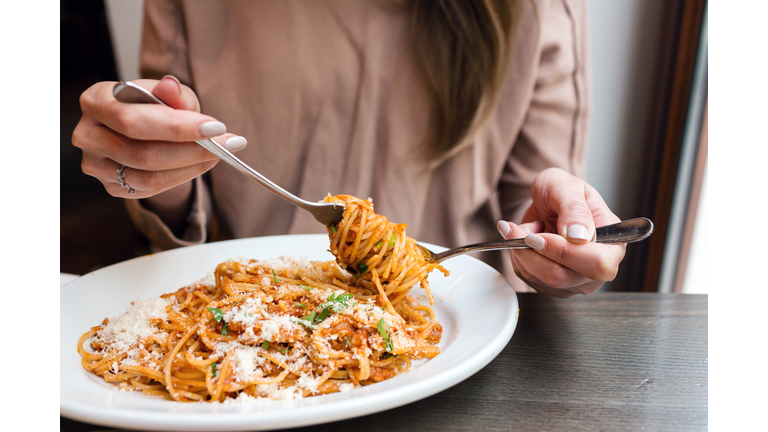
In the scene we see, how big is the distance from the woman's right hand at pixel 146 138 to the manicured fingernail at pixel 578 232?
0.92m

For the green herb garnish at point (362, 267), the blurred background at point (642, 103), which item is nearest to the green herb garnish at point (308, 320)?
the green herb garnish at point (362, 267)

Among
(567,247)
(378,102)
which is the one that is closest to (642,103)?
(378,102)

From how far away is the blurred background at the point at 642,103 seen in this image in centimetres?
272

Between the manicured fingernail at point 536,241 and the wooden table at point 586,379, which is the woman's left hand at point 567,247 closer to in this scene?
the manicured fingernail at point 536,241

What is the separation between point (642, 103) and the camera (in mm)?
3020

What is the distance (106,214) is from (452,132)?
3309mm

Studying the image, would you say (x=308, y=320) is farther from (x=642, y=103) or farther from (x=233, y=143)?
(x=642, y=103)

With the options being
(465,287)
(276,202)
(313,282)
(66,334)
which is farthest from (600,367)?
(276,202)

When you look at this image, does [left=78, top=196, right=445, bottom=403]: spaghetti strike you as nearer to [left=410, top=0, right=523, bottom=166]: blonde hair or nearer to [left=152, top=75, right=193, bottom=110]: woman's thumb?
[left=152, top=75, right=193, bottom=110]: woman's thumb

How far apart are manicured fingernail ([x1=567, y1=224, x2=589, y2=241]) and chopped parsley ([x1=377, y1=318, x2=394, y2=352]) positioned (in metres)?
0.55

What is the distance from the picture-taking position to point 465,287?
1440 millimetres

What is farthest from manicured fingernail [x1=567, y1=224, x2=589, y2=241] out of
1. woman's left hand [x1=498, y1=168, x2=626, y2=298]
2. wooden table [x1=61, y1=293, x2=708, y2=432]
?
wooden table [x1=61, y1=293, x2=708, y2=432]

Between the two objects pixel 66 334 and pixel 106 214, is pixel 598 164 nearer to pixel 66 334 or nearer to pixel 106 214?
pixel 66 334

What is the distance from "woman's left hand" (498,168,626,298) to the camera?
1.17 m
